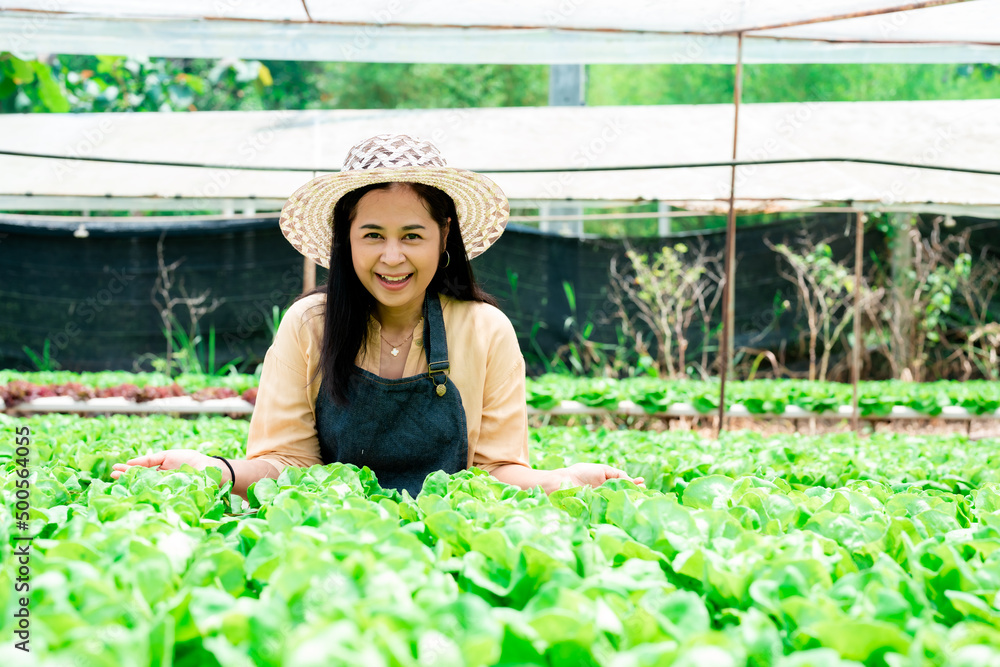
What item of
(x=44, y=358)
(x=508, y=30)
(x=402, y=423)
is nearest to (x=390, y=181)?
(x=402, y=423)

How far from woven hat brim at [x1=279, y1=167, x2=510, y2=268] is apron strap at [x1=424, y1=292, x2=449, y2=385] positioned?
0.27m

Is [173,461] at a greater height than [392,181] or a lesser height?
lesser

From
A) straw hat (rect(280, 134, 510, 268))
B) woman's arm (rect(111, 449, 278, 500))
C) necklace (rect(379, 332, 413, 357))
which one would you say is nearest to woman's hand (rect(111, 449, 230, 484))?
woman's arm (rect(111, 449, 278, 500))

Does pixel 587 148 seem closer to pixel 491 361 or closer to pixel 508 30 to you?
pixel 508 30

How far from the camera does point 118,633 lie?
0.61 m

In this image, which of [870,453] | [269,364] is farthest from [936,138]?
[269,364]

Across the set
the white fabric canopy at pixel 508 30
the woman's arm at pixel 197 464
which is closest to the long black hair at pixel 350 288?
the woman's arm at pixel 197 464

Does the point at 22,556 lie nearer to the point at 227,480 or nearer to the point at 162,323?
the point at 227,480

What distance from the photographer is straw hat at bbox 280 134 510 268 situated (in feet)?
5.44

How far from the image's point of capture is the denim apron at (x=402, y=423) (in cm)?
169

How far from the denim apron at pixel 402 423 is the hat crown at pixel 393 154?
38cm

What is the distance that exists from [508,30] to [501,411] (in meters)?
Answer: 2.47

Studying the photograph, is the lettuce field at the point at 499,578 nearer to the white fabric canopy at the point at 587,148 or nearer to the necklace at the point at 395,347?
the necklace at the point at 395,347

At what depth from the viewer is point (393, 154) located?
5.47ft
